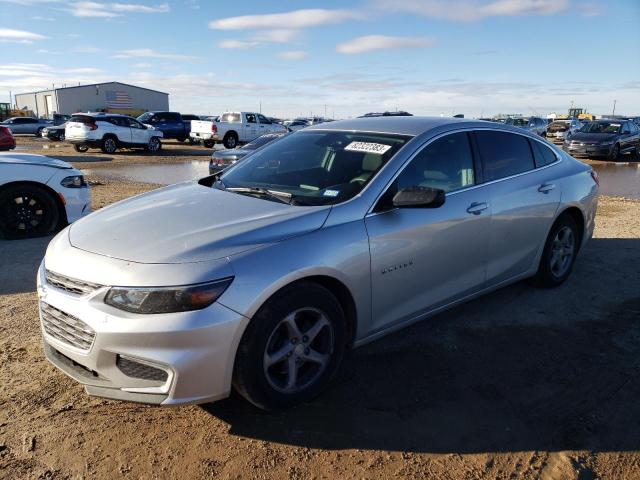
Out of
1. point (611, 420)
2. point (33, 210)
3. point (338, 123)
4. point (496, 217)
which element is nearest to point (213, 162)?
point (33, 210)

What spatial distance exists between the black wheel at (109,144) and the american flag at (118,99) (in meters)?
44.4

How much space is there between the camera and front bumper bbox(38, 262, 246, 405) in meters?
2.53

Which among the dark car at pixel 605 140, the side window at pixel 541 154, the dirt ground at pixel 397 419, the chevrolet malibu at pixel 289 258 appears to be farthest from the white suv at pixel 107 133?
the side window at pixel 541 154

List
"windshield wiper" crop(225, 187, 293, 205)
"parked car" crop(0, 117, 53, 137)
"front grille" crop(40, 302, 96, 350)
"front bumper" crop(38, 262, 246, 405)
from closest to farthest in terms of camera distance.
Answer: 1. "front bumper" crop(38, 262, 246, 405)
2. "front grille" crop(40, 302, 96, 350)
3. "windshield wiper" crop(225, 187, 293, 205)
4. "parked car" crop(0, 117, 53, 137)

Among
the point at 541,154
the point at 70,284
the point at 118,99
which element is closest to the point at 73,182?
the point at 70,284

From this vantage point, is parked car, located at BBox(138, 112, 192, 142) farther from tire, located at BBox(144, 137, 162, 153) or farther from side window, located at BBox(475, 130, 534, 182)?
side window, located at BBox(475, 130, 534, 182)

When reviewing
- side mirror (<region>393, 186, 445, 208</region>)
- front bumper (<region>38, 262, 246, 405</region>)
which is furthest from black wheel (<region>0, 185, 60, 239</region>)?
side mirror (<region>393, 186, 445, 208</region>)

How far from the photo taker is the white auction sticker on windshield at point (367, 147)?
12.2 feet

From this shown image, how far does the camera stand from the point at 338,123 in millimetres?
4520

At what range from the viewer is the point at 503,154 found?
447cm

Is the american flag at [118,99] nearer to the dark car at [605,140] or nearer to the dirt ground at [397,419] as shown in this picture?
the dark car at [605,140]

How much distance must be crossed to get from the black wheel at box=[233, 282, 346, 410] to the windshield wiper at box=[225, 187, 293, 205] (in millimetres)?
750

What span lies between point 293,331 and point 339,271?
429 mm

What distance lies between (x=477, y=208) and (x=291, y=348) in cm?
186
